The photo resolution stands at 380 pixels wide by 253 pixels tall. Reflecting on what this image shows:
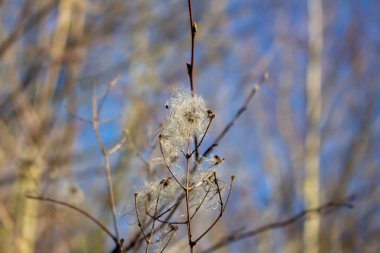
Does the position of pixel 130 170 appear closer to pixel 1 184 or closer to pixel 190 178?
pixel 1 184

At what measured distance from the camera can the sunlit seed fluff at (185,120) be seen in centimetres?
92

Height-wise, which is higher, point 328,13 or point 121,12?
point 328,13

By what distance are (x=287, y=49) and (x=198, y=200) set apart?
4.76 m

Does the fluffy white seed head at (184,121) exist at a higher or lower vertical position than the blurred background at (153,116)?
lower

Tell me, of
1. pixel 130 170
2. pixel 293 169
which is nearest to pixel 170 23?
pixel 130 170

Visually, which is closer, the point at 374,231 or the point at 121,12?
the point at 121,12

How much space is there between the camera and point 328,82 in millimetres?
5109

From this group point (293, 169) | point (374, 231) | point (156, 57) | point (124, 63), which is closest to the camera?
point (124, 63)

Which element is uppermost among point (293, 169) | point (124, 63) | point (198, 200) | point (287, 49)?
point (287, 49)

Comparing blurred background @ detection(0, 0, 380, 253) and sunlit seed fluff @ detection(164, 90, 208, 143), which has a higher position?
blurred background @ detection(0, 0, 380, 253)

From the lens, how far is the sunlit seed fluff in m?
0.92

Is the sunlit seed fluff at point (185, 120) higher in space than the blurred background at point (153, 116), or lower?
lower

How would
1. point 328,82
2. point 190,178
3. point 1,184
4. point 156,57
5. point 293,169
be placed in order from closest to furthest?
point 190,178
point 1,184
point 156,57
point 293,169
point 328,82

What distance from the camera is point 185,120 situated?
93 cm
